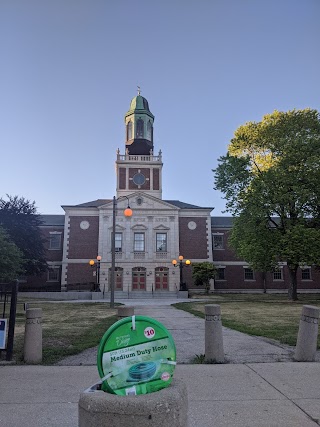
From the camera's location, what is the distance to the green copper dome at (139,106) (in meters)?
52.8

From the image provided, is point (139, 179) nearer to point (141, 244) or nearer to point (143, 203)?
point (143, 203)

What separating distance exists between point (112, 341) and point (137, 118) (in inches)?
2076

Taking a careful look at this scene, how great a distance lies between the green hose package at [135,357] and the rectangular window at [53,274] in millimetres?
46316

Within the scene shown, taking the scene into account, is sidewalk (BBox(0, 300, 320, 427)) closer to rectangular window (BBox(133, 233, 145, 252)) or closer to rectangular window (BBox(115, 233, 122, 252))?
rectangular window (BBox(115, 233, 122, 252))

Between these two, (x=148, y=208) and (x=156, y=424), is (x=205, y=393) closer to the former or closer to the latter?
(x=156, y=424)

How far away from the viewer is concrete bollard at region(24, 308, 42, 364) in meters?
6.66

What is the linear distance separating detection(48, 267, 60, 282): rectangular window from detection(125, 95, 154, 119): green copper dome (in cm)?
2534

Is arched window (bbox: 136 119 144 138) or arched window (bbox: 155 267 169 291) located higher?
arched window (bbox: 136 119 144 138)

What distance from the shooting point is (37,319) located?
6.79 m

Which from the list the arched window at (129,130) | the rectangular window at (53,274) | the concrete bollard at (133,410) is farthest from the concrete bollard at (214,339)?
the arched window at (129,130)

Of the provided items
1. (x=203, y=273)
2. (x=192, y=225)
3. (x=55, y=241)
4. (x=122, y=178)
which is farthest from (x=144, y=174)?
(x=203, y=273)

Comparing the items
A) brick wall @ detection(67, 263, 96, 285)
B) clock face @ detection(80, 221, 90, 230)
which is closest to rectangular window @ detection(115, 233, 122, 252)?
brick wall @ detection(67, 263, 96, 285)

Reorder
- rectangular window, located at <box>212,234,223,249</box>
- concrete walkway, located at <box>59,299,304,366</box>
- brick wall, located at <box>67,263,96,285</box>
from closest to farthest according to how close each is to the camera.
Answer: concrete walkway, located at <box>59,299,304,366</box> < brick wall, located at <box>67,263,96,285</box> < rectangular window, located at <box>212,234,223,249</box>

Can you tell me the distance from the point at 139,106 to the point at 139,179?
460 inches
